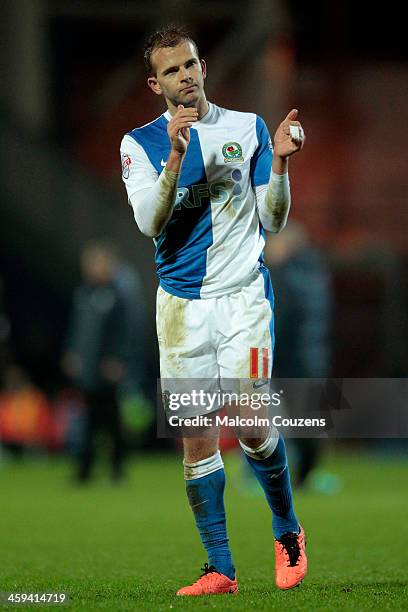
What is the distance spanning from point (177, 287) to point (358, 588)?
145cm

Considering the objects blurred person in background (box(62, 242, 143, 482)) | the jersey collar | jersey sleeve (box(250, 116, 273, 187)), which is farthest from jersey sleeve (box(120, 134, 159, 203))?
blurred person in background (box(62, 242, 143, 482))

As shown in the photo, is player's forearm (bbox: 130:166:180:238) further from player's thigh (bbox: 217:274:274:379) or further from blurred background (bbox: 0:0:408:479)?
blurred background (bbox: 0:0:408:479)

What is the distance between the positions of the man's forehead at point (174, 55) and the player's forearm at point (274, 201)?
0.59 meters

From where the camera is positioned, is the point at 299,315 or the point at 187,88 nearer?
the point at 187,88

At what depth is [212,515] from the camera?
209 inches

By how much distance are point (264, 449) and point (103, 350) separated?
21.9 feet

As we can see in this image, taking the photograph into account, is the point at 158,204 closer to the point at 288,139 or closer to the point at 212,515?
the point at 288,139

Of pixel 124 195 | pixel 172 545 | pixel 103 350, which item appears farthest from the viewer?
pixel 124 195

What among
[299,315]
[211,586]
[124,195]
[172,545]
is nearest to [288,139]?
[211,586]

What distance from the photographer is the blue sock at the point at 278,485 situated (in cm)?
530

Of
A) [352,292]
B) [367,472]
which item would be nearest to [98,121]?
[352,292]

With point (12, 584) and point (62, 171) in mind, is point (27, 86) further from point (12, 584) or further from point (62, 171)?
point (12, 584)

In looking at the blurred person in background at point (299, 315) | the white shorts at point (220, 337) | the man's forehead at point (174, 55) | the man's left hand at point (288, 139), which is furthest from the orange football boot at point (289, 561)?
the blurred person in background at point (299, 315)

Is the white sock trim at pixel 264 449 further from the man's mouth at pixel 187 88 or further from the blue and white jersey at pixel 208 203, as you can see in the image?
the man's mouth at pixel 187 88
